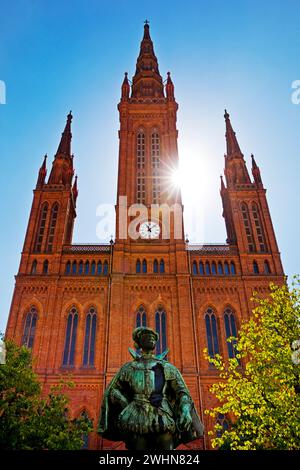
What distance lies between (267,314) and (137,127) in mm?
30459

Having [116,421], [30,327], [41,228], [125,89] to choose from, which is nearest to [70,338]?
[30,327]

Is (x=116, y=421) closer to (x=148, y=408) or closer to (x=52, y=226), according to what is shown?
A: (x=148, y=408)

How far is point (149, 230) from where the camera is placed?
113 ft

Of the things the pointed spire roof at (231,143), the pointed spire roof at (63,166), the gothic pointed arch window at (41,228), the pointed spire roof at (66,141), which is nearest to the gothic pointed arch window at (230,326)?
the gothic pointed arch window at (41,228)

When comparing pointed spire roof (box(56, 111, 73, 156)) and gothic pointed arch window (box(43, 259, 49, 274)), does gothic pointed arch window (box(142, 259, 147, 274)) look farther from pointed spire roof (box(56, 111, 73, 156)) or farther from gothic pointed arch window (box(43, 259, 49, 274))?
pointed spire roof (box(56, 111, 73, 156))

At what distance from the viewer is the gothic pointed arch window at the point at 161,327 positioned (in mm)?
28206

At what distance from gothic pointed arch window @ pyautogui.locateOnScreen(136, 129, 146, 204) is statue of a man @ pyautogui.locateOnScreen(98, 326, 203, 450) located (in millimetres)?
31437

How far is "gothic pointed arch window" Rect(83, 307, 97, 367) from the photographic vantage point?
2741cm

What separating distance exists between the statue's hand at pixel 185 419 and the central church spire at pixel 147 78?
42.6 metres

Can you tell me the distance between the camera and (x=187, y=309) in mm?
28922

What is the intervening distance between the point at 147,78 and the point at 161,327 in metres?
34.3

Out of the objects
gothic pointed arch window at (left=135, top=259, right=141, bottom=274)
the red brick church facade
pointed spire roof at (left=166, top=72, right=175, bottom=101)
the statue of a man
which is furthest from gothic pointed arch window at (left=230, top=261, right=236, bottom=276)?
the statue of a man
